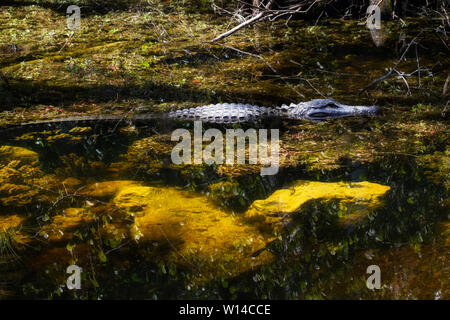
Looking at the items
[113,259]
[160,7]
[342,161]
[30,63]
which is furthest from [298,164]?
[160,7]

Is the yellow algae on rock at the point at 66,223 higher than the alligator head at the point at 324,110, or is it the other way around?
the alligator head at the point at 324,110

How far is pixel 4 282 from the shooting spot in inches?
89.4

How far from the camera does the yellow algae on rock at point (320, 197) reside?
2859 mm

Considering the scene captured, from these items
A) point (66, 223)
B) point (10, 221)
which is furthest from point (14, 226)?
point (66, 223)

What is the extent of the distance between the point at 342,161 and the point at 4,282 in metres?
3.00

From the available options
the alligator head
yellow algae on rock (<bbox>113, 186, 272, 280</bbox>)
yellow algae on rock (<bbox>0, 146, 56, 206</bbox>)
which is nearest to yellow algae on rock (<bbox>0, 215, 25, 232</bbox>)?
yellow algae on rock (<bbox>0, 146, 56, 206</bbox>)

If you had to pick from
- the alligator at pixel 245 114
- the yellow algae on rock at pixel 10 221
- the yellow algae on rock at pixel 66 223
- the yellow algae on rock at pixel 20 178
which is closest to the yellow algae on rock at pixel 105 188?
the yellow algae on rock at pixel 66 223

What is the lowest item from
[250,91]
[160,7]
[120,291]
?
[120,291]

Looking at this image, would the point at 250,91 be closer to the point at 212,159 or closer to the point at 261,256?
the point at 212,159

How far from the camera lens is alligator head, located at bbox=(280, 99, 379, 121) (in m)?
4.82
